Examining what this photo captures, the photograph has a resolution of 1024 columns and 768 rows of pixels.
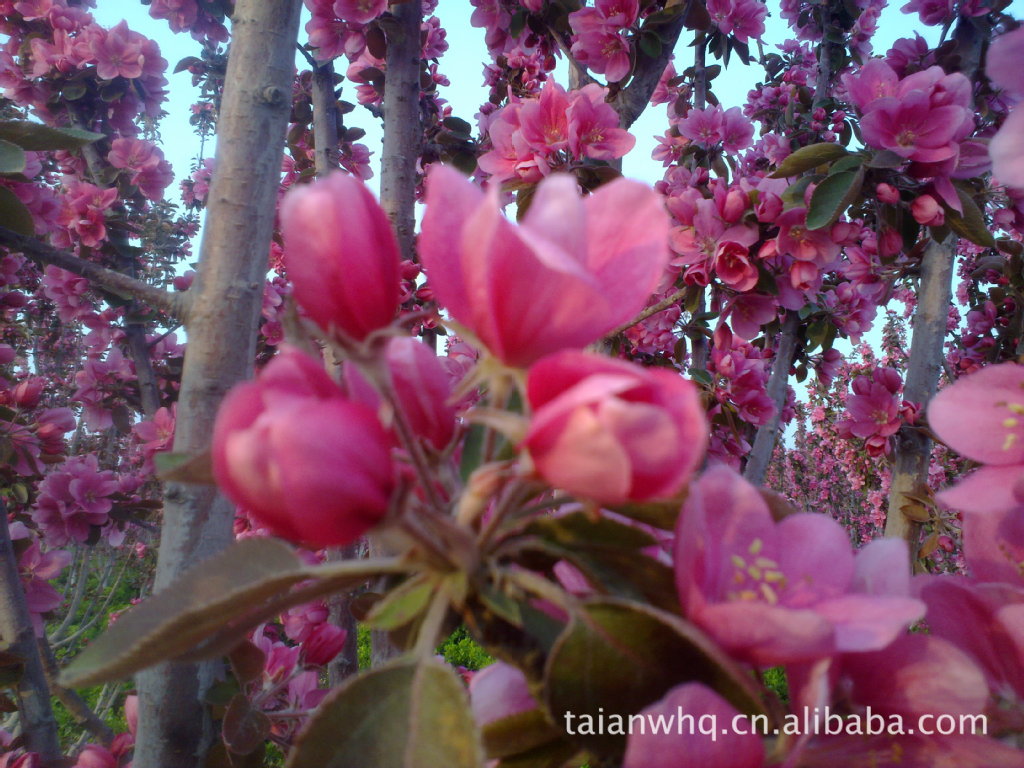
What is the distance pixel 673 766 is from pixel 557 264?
13.6 inches

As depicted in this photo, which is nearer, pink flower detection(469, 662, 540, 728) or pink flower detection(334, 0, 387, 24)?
pink flower detection(469, 662, 540, 728)

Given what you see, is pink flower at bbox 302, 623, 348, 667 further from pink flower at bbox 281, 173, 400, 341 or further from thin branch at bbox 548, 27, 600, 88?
thin branch at bbox 548, 27, 600, 88

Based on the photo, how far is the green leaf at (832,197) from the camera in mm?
1458

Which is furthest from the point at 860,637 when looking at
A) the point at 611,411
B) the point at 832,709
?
the point at 611,411

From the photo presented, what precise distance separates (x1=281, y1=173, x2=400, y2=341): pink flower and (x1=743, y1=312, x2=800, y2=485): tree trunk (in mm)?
2314

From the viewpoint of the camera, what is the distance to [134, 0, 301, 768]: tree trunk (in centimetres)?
110

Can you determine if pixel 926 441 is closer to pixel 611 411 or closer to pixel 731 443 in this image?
pixel 731 443

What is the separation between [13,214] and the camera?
4.40 feet

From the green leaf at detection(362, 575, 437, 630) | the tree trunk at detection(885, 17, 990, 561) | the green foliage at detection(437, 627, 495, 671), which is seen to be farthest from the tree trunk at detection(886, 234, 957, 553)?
the green foliage at detection(437, 627, 495, 671)

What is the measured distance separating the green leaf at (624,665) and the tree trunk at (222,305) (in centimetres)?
86

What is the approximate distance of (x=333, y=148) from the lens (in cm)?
259

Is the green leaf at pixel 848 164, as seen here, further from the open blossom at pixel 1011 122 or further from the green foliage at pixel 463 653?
the green foliage at pixel 463 653

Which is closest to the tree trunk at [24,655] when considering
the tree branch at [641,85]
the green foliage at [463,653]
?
the tree branch at [641,85]

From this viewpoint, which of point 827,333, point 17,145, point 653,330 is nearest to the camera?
point 17,145
